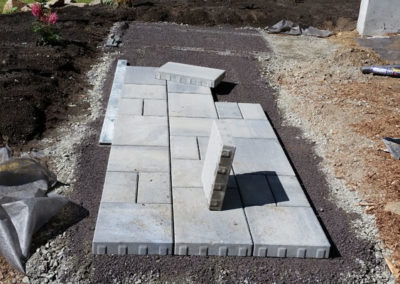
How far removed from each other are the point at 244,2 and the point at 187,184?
390 inches

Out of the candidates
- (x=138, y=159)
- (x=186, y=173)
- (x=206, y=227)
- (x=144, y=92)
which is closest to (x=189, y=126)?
(x=138, y=159)

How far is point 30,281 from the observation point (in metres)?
3.73

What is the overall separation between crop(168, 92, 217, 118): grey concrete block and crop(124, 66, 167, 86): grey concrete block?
0.59 metres

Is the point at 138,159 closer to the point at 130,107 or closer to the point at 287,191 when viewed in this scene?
the point at 130,107

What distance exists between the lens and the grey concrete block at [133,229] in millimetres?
4008

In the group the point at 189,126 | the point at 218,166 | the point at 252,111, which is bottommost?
the point at 252,111

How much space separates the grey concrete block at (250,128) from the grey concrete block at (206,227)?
154 centimetres

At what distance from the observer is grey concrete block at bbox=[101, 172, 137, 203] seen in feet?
15.1

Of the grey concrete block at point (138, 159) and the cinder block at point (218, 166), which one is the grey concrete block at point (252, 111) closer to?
the grey concrete block at point (138, 159)

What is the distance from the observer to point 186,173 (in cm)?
508

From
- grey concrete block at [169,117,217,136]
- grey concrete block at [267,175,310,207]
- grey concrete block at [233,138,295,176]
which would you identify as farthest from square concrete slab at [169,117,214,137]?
grey concrete block at [267,175,310,207]

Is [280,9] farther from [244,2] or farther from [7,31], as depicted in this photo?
[7,31]

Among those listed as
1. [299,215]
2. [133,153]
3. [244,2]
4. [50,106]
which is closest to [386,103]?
[299,215]

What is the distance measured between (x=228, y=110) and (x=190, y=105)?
57cm
